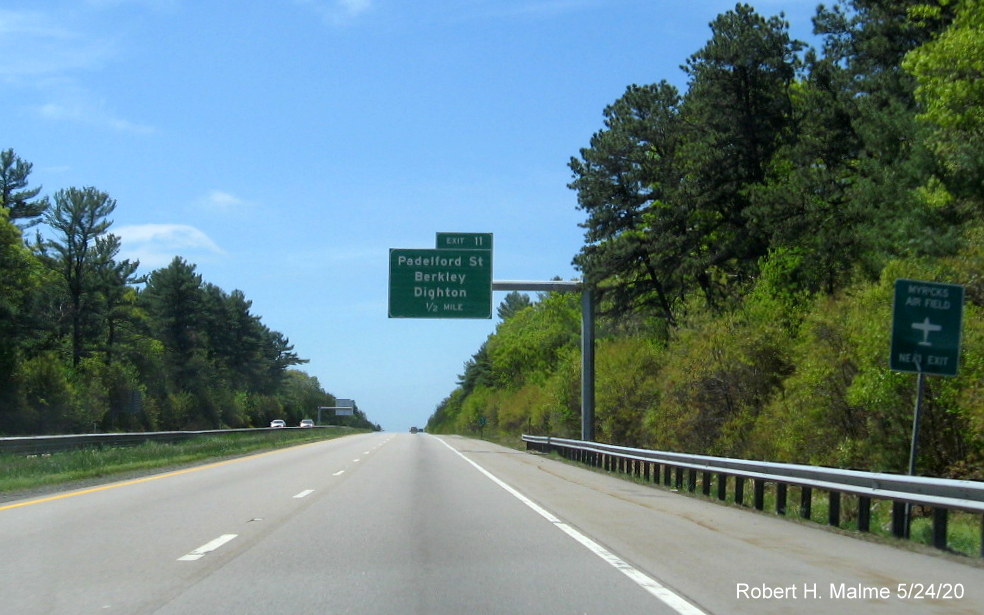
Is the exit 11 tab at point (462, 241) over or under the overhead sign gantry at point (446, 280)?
over

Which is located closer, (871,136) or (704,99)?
(871,136)

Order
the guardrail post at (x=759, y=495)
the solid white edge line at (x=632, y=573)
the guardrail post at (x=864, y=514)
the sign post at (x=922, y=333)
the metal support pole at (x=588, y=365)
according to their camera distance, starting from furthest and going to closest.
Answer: the metal support pole at (x=588, y=365) → the guardrail post at (x=759, y=495) → the guardrail post at (x=864, y=514) → the sign post at (x=922, y=333) → the solid white edge line at (x=632, y=573)

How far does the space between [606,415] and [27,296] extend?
45.6 metres

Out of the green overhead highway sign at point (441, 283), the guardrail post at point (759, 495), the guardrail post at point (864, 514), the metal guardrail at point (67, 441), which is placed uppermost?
the green overhead highway sign at point (441, 283)

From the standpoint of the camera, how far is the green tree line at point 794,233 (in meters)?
22.1

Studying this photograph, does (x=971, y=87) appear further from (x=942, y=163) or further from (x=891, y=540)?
(x=891, y=540)

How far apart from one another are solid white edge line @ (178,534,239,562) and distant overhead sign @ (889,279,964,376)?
9251 millimetres

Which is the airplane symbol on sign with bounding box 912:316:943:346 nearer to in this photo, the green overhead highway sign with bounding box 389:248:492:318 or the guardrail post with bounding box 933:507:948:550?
the guardrail post with bounding box 933:507:948:550

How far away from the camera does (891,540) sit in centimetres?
1280

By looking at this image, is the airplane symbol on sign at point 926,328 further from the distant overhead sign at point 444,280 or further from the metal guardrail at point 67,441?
the metal guardrail at point 67,441

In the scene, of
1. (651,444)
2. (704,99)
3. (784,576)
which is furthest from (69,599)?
(651,444)

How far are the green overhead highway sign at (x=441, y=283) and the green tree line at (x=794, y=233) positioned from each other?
290 inches

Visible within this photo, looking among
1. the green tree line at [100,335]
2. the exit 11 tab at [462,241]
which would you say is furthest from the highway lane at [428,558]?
the green tree line at [100,335]

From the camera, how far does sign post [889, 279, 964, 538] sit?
44.7ft
